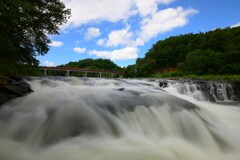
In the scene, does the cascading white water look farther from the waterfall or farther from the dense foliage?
the dense foliage

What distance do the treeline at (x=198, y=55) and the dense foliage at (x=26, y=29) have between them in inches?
1103

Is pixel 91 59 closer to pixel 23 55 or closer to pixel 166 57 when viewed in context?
pixel 166 57

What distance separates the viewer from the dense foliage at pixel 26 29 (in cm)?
889

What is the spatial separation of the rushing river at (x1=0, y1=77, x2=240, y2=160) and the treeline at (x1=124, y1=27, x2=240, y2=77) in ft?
98.4

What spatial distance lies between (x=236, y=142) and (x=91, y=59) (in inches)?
3732

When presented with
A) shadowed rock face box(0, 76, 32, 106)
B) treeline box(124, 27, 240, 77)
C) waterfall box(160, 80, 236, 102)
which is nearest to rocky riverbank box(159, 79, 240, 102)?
waterfall box(160, 80, 236, 102)

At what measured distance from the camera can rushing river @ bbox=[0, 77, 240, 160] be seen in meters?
4.56

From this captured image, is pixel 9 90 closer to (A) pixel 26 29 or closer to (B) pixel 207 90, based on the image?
(A) pixel 26 29

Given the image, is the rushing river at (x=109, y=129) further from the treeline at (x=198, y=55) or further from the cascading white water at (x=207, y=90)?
the treeline at (x=198, y=55)

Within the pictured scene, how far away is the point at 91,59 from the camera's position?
98625mm

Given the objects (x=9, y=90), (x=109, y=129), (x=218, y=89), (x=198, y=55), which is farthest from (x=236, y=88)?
(x=198, y=55)

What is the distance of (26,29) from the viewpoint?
12.0 m

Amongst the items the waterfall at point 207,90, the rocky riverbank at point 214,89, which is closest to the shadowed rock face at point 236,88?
the rocky riverbank at point 214,89

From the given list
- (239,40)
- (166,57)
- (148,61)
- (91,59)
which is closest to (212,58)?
(239,40)
